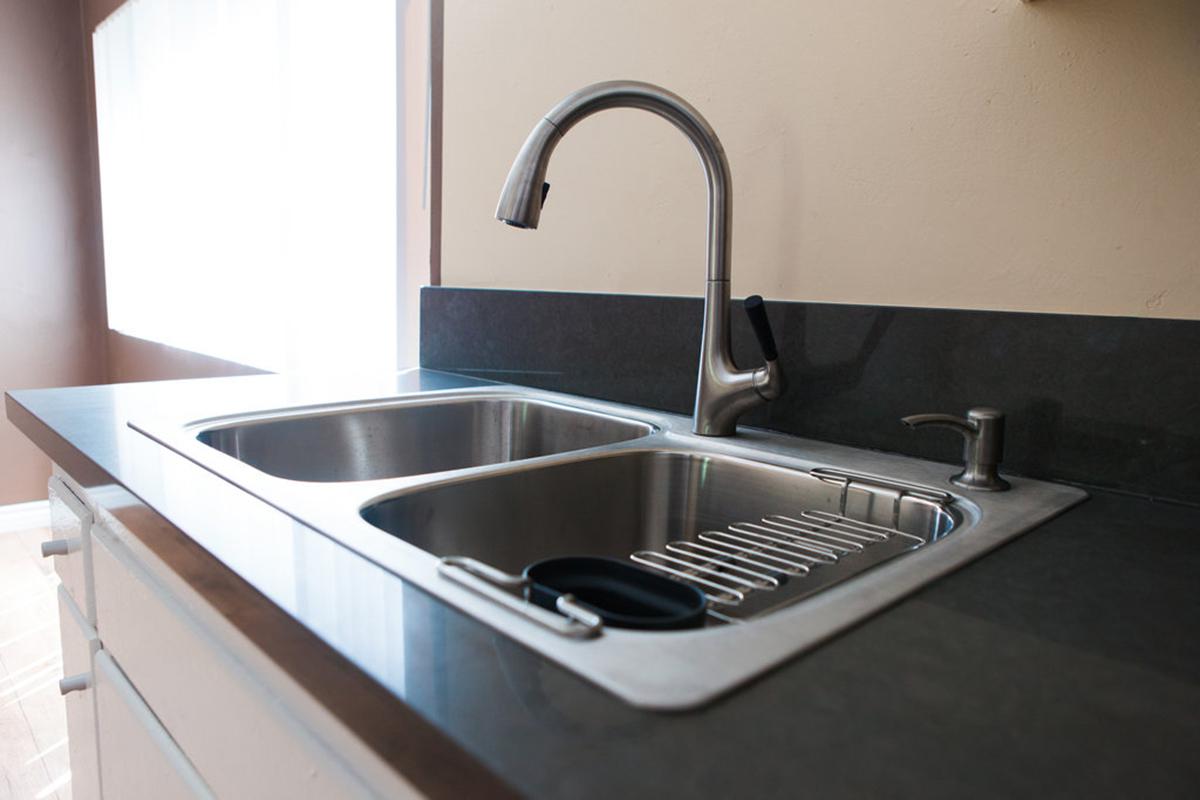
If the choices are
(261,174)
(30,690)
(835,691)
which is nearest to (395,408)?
(835,691)

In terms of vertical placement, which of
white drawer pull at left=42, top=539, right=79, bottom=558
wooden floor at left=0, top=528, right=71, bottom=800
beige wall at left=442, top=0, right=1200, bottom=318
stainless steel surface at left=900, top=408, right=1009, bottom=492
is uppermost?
beige wall at left=442, top=0, right=1200, bottom=318

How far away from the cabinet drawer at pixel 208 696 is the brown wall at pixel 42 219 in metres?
3.61

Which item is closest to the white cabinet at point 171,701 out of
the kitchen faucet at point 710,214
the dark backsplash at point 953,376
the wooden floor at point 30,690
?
the kitchen faucet at point 710,214

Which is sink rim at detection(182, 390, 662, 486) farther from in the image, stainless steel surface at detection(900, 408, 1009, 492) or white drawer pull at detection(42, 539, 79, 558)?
stainless steel surface at detection(900, 408, 1009, 492)

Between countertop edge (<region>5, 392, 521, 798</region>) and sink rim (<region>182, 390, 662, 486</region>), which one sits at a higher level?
sink rim (<region>182, 390, 662, 486</region>)

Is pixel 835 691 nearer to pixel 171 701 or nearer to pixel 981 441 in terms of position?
pixel 981 441

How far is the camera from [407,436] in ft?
4.09

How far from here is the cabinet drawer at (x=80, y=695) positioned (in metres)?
1.01

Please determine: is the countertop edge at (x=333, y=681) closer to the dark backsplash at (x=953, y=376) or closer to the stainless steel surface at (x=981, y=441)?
the stainless steel surface at (x=981, y=441)

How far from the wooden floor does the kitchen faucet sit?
1.79 meters

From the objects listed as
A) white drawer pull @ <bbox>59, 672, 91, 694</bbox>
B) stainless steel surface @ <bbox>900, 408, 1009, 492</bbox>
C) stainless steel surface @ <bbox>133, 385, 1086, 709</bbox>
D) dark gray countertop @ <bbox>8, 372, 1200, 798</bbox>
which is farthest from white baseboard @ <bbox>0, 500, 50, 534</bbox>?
stainless steel surface @ <bbox>900, 408, 1009, 492</bbox>

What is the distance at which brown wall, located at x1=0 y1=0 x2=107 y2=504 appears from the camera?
3668 mm

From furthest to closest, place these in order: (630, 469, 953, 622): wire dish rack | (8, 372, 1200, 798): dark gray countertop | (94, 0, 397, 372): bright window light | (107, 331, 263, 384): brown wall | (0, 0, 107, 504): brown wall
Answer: (0, 0, 107, 504): brown wall
(107, 331, 263, 384): brown wall
(94, 0, 397, 372): bright window light
(630, 469, 953, 622): wire dish rack
(8, 372, 1200, 798): dark gray countertop

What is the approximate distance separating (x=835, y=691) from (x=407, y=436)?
0.96m
